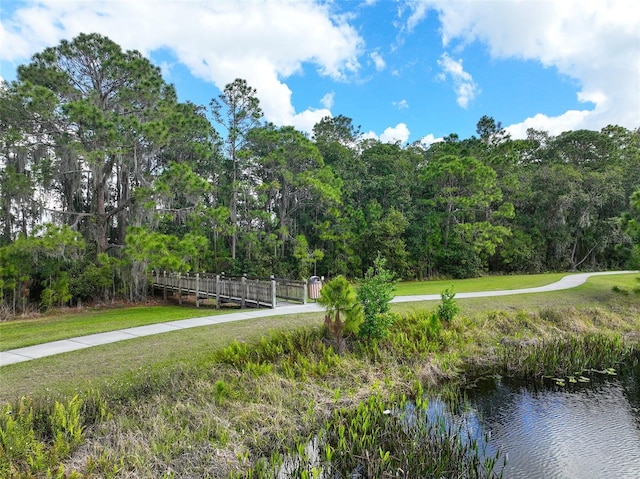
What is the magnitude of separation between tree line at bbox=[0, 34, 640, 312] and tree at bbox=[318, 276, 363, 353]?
27.2ft

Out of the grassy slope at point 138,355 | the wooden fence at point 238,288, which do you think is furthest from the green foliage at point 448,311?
the wooden fence at point 238,288

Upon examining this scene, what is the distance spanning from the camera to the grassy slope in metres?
5.81

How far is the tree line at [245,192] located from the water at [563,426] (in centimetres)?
843

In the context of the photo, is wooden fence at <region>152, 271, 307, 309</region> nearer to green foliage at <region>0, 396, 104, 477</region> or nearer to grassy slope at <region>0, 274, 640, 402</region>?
grassy slope at <region>0, 274, 640, 402</region>

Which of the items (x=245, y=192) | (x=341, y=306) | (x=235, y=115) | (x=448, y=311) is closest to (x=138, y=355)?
(x=341, y=306)

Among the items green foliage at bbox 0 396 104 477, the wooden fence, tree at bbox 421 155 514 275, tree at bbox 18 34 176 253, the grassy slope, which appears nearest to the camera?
green foliage at bbox 0 396 104 477

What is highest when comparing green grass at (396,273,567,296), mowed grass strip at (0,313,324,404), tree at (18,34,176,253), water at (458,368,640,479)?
tree at (18,34,176,253)

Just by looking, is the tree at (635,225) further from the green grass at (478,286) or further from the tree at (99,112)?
the tree at (99,112)

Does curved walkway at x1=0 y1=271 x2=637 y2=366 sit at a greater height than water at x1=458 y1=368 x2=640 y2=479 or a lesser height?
greater

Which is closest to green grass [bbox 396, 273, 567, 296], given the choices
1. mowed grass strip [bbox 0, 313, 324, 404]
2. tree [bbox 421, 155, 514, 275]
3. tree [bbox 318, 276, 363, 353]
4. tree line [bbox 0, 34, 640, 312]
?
tree line [bbox 0, 34, 640, 312]

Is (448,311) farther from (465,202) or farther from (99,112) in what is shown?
(465,202)

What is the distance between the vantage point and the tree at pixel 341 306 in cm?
780


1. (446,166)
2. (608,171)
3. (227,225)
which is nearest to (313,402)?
(227,225)

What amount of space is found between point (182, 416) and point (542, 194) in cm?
2973
